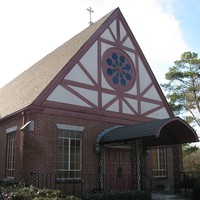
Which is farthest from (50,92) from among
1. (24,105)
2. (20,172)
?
(20,172)

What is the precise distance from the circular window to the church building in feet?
0.19

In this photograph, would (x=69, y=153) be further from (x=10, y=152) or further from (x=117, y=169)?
(x=10, y=152)

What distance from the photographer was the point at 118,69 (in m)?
17.9

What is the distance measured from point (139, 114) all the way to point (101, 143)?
12.5 feet

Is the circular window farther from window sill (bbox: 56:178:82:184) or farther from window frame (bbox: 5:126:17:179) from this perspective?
window frame (bbox: 5:126:17:179)

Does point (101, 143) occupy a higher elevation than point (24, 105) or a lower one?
lower

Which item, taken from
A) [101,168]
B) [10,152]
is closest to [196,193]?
[101,168]

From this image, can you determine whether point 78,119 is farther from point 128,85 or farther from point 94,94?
point 128,85

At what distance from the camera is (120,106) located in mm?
17312

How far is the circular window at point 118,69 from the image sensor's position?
683 inches

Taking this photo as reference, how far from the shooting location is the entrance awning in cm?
1308

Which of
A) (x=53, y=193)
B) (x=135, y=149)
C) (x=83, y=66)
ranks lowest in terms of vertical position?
(x=53, y=193)

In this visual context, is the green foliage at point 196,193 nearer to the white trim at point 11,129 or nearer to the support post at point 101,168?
the support post at point 101,168

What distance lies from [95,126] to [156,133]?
165 inches
